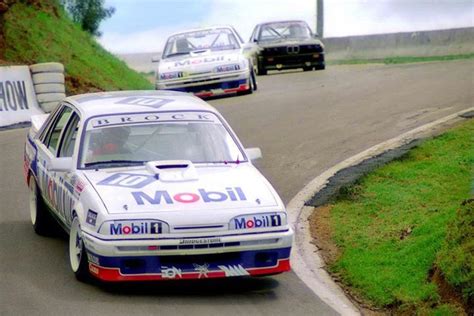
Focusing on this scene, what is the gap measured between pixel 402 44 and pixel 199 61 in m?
14.3

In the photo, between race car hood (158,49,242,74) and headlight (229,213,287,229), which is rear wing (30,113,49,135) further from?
race car hood (158,49,242,74)

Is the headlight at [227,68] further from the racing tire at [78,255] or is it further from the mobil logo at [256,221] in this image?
the mobil logo at [256,221]

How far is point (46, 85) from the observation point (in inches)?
851

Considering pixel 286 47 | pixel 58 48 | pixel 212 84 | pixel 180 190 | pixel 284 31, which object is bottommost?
pixel 286 47

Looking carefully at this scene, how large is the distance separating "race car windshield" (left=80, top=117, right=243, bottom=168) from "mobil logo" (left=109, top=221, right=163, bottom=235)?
121 cm

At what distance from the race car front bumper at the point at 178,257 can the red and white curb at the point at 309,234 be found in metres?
0.67

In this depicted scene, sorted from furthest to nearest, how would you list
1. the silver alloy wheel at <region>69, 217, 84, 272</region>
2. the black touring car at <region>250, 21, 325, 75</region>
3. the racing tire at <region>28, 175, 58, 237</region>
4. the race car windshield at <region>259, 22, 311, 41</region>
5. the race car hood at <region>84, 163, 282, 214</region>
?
the race car windshield at <region>259, 22, 311, 41</region> < the black touring car at <region>250, 21, 325, 75</region> < the racing tire at <region>28, 175, 58, 237</region> < the silver alloy wheel at <region>69, 217, 84, 272</region> < the race car hood at <region>84, 163, 282, 214</region>

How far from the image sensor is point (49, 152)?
36.9 ft

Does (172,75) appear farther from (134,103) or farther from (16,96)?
(134,103)

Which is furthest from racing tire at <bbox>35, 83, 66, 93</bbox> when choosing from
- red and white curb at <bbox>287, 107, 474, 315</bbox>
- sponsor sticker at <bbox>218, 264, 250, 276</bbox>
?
sponsor sticker at <bbox>218, 264, 250, 276</bbox>

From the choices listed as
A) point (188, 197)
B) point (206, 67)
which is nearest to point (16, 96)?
point (206, 67)

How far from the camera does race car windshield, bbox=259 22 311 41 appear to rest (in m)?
31.5

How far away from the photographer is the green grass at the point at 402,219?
30.5ft

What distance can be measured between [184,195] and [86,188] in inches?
32.0
